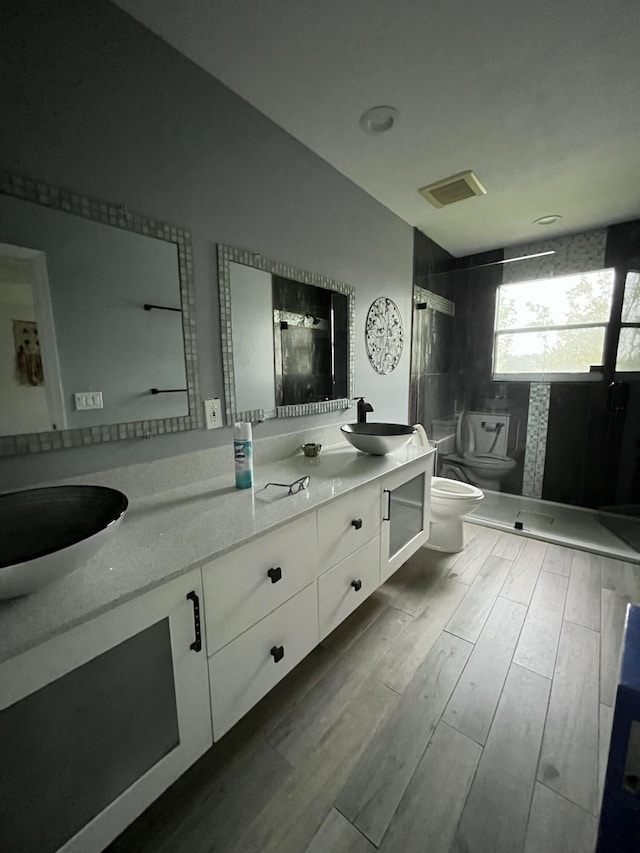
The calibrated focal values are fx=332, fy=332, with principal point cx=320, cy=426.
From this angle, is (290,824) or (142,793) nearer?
(142,793)

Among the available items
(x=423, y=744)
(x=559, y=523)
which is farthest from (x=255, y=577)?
(x=559, y=523)

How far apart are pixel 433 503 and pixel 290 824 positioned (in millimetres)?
1617

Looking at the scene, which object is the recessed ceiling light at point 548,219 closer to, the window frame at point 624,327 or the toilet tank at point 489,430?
the window frame at point 624,327

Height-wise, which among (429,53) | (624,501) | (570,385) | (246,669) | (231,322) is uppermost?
(429,53)

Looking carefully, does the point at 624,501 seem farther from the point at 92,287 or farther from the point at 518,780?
the point at 92,287

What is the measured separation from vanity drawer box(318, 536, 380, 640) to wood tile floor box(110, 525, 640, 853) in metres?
0.27

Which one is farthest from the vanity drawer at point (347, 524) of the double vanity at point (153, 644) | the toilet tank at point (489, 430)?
the toilet tank at point (489, 430)

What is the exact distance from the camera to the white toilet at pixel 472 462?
3.16m

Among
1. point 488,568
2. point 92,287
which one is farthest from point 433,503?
point 92,287

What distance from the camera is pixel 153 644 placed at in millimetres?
731

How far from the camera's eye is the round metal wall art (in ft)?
7.14

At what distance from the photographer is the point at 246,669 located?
940 millimetres

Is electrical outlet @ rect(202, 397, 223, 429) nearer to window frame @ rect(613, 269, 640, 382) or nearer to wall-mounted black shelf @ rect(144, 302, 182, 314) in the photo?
wall-mounted black shelf @ rect(144, 302, 182, 314)

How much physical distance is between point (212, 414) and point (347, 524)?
2.25 feet
